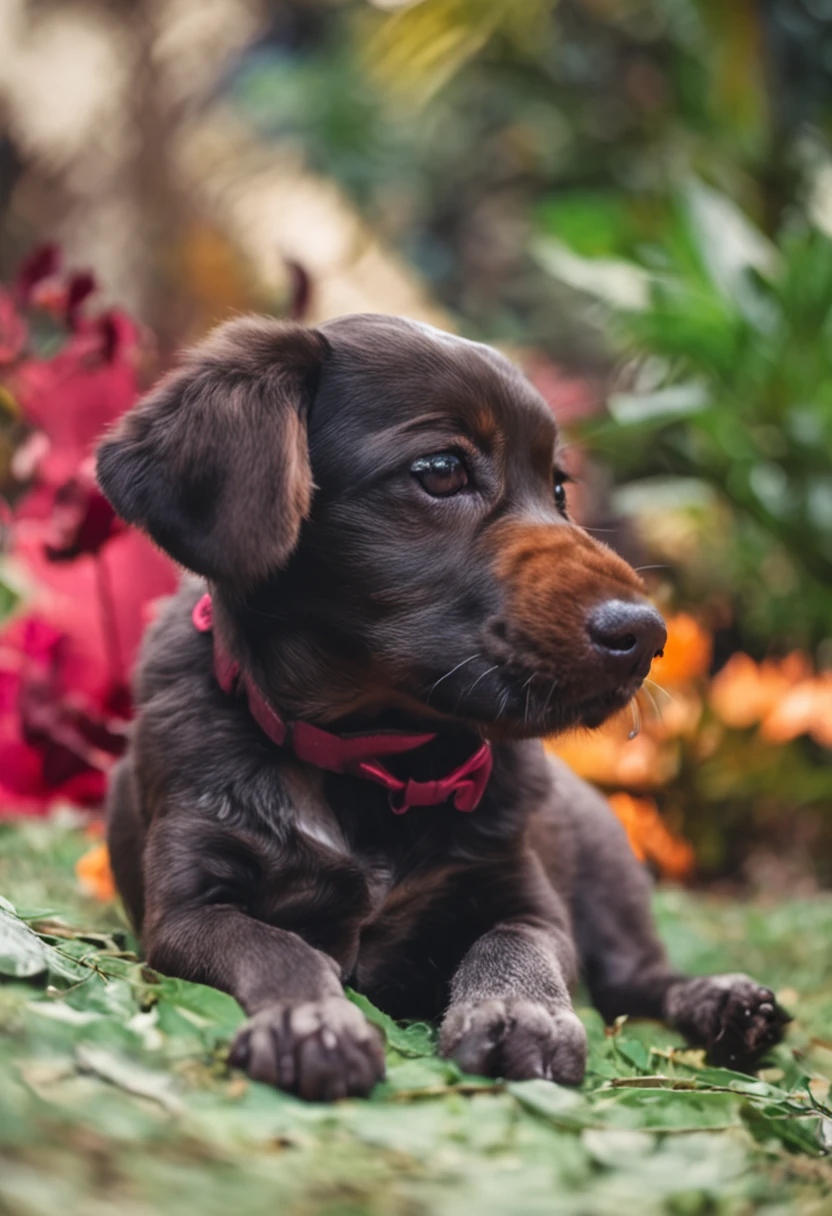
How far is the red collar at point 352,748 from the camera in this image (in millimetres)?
2256

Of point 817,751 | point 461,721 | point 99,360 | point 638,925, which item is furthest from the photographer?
point 817,751

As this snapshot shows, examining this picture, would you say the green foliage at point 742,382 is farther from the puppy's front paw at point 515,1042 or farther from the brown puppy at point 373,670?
the puppy's front paw at point 515,1042

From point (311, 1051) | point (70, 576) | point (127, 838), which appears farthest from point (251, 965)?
point (70, 576)

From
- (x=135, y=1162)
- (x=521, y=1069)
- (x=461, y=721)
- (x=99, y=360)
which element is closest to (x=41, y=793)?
(x=99, y=360)

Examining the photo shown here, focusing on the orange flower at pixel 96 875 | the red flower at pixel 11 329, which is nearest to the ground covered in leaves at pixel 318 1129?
the orange flower at pixel 96 875

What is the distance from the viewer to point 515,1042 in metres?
1.90

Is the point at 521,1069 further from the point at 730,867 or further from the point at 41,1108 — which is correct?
the point at 730,867

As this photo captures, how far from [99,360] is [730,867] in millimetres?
3192

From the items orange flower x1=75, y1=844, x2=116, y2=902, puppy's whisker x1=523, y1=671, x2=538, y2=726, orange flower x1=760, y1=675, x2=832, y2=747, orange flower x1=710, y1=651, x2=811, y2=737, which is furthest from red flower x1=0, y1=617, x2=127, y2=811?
orange flower x1=760, y1=675, x2=832, y2=747

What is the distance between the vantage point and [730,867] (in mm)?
5312

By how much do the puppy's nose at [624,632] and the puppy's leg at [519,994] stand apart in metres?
0.51

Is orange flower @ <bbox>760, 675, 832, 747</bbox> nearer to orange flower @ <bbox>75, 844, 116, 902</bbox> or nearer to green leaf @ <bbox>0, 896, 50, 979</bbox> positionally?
orange flower @ <bbox>75, 844, 116, 902</bbox>

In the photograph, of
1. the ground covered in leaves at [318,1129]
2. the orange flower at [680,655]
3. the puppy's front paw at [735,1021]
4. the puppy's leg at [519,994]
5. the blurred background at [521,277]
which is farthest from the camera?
the orange flower at [680,655]

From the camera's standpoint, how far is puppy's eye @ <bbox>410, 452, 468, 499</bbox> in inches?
88.5
